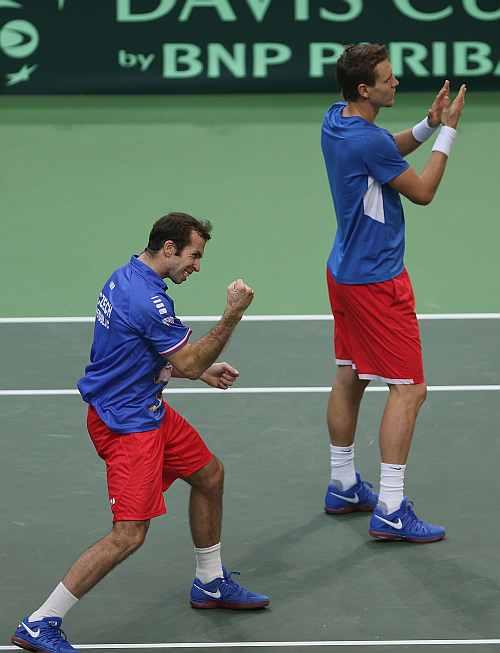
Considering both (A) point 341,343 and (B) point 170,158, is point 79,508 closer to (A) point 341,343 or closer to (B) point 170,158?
(A) point 341,343

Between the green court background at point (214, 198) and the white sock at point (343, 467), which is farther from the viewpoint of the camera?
the green court background at point (214, 198)

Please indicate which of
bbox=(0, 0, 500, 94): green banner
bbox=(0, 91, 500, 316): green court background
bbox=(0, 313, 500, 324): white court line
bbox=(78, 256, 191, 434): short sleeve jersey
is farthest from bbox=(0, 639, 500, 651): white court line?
bbox=(0, 0, 500, 94): green banner

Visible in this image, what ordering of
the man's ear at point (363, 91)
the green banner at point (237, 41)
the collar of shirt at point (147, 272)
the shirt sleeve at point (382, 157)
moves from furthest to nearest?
the green banner at point (237, 41) < the man's ear at point (363, 91) < the shirt sleeve at point (382, 157) < the collar of shirt at point (147, 272)

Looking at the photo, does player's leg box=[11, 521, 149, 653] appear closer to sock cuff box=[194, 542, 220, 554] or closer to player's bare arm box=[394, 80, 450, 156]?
sock cuff box=[194, 542, 220, 554]

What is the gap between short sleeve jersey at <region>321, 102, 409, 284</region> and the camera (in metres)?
6.98

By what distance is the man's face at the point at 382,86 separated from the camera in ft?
23.1

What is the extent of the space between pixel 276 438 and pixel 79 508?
1300 mm

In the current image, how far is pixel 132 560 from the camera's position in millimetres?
6969

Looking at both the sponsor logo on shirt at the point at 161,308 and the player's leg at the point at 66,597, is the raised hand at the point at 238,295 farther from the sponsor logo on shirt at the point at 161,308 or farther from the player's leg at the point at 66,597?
the player's leg at the point at 66,597

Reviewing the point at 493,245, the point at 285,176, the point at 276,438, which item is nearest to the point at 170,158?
the point at 285,176

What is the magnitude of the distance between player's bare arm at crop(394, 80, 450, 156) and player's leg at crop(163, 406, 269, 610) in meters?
1.99

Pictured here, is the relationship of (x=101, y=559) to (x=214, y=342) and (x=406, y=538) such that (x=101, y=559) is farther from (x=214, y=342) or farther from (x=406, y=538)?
(x=406, y=538)

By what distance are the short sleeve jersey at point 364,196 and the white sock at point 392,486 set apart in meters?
0.87

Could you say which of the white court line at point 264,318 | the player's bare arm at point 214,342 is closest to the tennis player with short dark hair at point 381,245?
the player's bare arm at point 214,342
